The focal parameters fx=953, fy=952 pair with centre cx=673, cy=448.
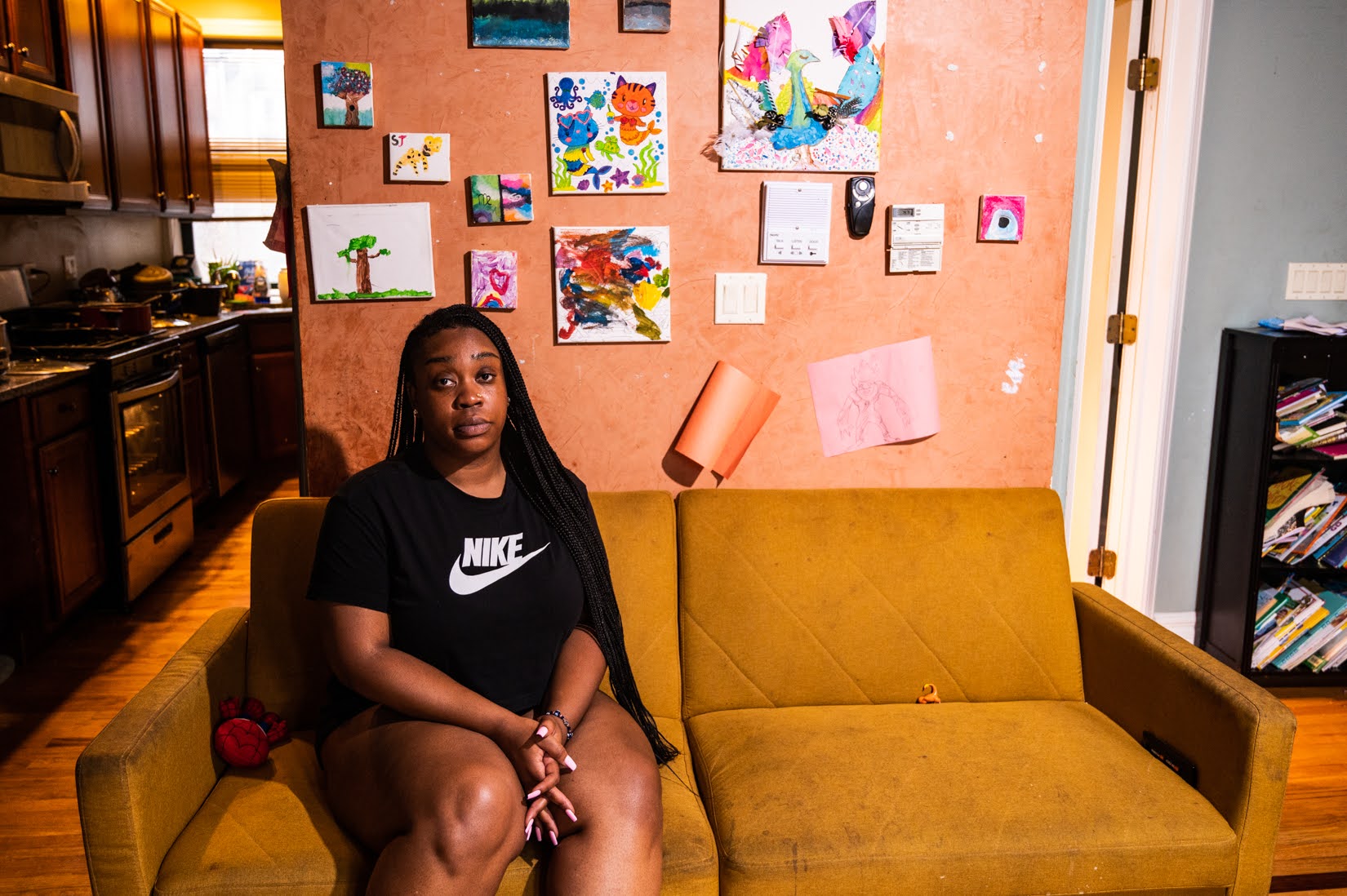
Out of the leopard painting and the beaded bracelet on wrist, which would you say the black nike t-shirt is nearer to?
the beaded bracelet on wrist

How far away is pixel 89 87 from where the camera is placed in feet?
12.7

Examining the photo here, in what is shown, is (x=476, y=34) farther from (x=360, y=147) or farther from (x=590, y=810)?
(x=590, y=810)

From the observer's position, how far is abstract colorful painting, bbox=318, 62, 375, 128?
1896mm

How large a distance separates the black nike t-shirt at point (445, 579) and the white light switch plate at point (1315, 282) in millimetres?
2574

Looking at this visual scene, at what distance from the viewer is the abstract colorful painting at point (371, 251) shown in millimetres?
1951

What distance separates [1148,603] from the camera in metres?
3.04

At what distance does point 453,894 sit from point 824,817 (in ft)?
1.89

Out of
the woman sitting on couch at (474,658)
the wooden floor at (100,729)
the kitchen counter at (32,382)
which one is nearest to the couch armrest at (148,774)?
the woman sitting on couch at (474,658)

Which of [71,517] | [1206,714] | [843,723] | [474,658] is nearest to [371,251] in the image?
[474,658]

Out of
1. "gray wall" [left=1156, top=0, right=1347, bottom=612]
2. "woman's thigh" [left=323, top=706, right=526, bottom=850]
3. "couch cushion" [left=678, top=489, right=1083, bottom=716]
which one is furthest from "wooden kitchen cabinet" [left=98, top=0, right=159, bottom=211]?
"gray wall" [left=1156, top=0, right=1347, bottom=612]

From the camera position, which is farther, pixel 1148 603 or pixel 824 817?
pixel 1148 603

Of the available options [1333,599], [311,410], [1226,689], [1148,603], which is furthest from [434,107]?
[1333,599]

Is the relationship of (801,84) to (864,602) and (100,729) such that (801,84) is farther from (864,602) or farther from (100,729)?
(100,729)

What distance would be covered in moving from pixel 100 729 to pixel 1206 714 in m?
2.71
